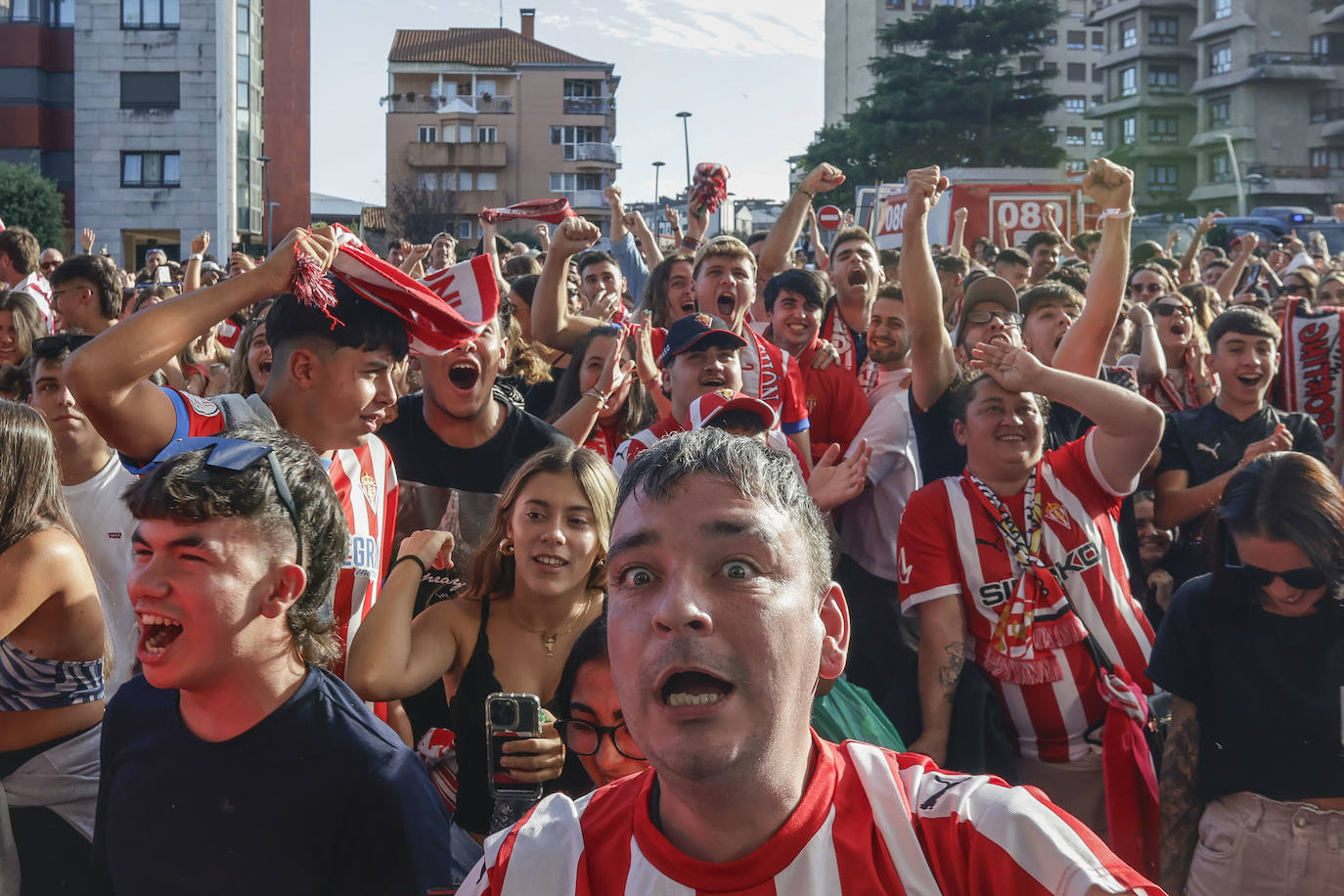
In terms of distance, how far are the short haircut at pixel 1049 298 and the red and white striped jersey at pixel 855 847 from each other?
15.5ft

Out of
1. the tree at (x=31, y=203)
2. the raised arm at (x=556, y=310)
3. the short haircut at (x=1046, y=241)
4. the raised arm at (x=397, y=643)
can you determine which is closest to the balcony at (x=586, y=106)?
the tree at (x=31, y=203)

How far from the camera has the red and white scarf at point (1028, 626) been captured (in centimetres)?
405

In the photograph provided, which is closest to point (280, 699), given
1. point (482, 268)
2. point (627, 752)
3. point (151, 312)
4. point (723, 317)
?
point (627, 752)

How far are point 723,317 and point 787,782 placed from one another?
4.67 meters

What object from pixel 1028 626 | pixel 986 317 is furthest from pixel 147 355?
pixel 986 317

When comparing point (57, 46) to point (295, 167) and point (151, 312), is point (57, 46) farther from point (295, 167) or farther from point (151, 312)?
point (151, 312)

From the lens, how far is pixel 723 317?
620 centimetres

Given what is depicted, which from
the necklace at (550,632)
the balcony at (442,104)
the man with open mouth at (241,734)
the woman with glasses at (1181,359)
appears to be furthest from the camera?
the balcony at (442,104)

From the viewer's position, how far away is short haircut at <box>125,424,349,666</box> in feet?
7.86

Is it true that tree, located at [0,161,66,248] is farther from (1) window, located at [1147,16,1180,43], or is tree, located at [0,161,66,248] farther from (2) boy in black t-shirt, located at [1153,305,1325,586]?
(1) window, located at [1147,16,1180,43]

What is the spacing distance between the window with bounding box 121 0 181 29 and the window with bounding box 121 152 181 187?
15.8 feet

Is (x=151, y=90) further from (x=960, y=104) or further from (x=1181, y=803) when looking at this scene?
(x=1181, y=803)

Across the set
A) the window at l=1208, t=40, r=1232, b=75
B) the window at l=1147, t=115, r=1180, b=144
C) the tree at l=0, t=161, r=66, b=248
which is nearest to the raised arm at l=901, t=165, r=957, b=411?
the tree at l=0, t=161, r=66, b=248

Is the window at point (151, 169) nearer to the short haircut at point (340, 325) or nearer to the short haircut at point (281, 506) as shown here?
the short haircut at point (340, 325)
